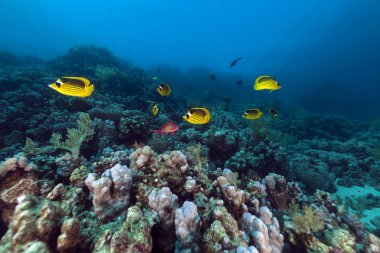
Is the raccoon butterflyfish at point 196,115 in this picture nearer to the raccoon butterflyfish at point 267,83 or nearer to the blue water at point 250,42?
the raccoon butterflyfish at point 267,83

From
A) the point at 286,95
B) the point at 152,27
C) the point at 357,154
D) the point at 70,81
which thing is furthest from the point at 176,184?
the point at 152,27

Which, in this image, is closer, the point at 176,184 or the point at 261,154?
the point at 176,184

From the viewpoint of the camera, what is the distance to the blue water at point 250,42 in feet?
137

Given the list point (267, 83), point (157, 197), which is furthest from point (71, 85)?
point (267, 83)

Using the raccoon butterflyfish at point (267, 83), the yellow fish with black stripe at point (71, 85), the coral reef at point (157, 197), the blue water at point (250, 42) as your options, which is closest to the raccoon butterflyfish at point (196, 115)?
the coral reef at point (157, 197)

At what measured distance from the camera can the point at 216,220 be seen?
8.08ft

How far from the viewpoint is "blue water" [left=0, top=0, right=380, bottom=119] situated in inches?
1650

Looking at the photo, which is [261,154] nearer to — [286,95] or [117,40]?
[286,95]

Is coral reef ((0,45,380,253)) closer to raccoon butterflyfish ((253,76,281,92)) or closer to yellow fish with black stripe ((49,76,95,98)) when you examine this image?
yellow fish with black stripe ((49,76,95,98))

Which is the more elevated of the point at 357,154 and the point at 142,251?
the point at 357,154

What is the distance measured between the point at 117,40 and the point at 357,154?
14254 cm

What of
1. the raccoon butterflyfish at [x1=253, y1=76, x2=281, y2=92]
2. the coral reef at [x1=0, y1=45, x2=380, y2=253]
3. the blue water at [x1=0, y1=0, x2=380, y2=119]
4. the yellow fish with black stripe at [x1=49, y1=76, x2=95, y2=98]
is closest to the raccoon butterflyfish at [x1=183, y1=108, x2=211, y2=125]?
the coral reef at [x1=0, y1=45, x2=380, y2=253]

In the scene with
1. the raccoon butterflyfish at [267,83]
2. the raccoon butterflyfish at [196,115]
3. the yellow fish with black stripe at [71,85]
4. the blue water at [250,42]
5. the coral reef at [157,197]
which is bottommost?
the coral reef at [157,197]

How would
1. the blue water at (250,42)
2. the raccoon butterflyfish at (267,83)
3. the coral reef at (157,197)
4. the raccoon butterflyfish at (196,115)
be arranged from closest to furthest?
the coral reef at (157,197) < the raccoon butterflyfish at (196,115) < the raccoon butterflyfish at (267,83) < the blue water at (250,42)
